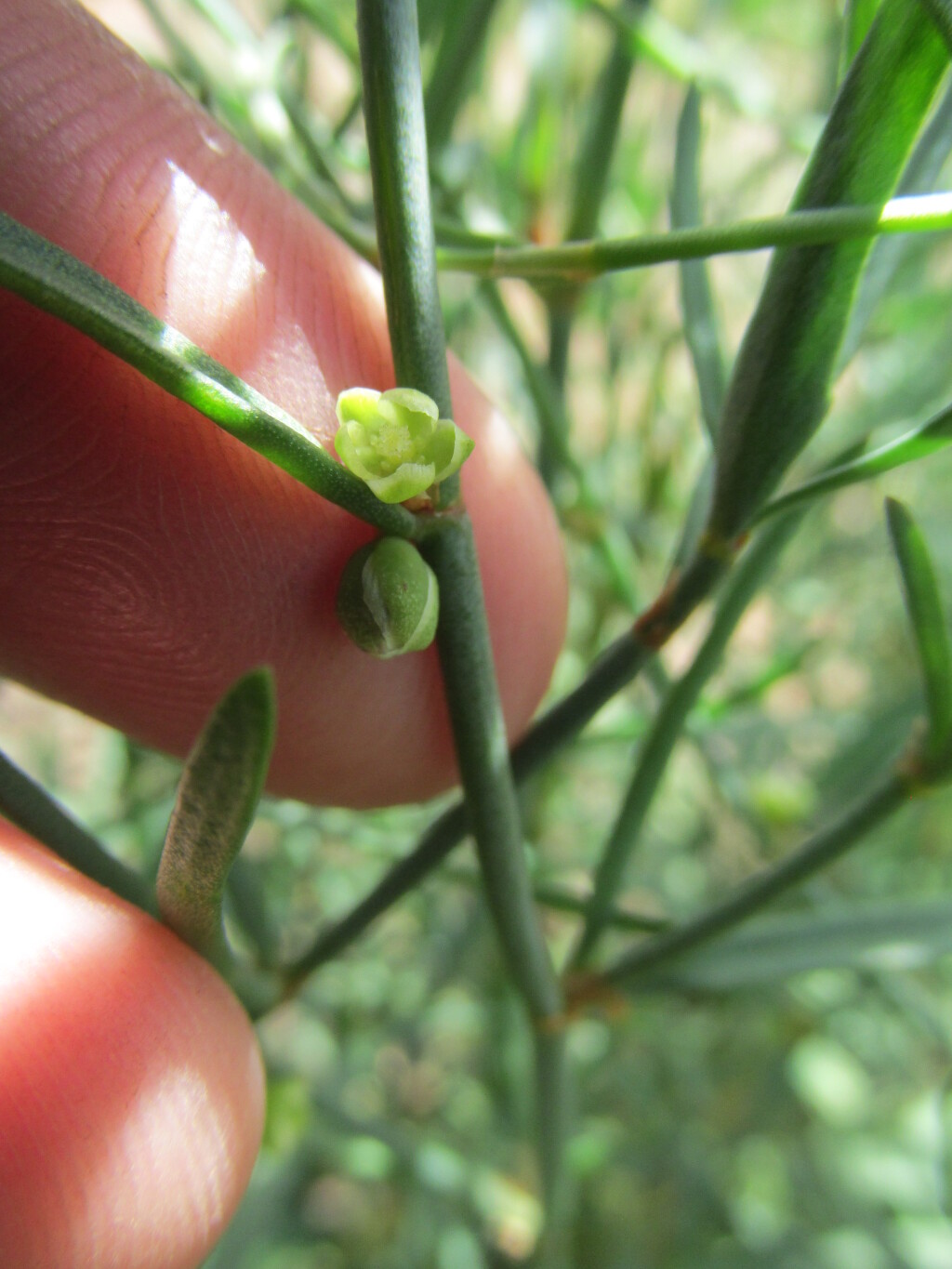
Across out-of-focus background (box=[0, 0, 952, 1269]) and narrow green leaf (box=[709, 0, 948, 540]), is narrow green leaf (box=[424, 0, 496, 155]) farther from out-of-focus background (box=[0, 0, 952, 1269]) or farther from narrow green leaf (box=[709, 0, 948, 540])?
narrow green leaf (box=[709, 0, 948, 540])

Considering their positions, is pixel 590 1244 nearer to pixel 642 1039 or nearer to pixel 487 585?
pixel 642 1039

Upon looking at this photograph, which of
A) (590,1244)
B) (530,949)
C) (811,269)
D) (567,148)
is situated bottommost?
(590,1244)

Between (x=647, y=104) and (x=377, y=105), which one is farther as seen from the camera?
(x=647, y=104)

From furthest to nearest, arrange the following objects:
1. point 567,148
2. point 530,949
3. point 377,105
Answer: point 567,148, point 530,949, point 377,105

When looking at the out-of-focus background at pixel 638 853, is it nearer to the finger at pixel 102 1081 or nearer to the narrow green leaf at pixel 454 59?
the narrow green leaf at pixel 454 59

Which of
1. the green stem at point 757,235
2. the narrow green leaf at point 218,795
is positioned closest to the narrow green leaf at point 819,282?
the green stem at point 757,235

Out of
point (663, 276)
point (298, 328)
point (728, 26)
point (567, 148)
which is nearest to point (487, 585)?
point (298, 328)
